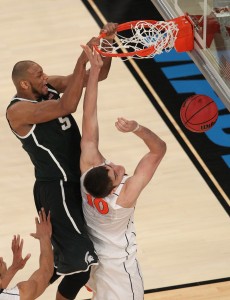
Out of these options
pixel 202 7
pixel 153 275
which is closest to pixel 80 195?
pixel 153 275

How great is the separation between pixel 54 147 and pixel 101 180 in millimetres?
600

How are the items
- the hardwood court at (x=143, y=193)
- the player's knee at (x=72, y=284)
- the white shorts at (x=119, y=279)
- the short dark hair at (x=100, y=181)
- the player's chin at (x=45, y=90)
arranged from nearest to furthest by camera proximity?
1. the short dark hair at (x=100, y=181)
2. the player's chin at (x=45, y=90)
3. the white shorts at (x=119, y=279)
4. the player's knee at (x=72, y=284)
5. the hardwood court at (x=143, y=193)

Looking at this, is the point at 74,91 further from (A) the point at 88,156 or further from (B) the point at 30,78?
(A) the point at 88,156

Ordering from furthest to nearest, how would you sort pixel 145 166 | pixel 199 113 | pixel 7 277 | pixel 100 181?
pixel 199 113 → pixel 145 166 → pixel 100 181 → pixel 7 277

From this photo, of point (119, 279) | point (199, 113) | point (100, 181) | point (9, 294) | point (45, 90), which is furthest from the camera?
point (199, 113)

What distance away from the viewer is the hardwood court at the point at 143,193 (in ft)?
34.1

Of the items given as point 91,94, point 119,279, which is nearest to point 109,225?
point 119,279

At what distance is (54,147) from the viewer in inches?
346

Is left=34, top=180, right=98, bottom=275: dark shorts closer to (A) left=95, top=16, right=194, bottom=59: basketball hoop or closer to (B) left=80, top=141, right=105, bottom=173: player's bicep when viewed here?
(B) left=80, top=141, right=105, bottom=173: player's bicep

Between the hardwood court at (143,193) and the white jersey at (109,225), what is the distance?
4.31ft

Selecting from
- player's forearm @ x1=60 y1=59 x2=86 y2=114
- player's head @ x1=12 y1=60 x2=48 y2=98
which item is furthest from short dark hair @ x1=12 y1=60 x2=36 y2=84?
player's forearm @ x1=60 y1=59 x2=86 y2=114

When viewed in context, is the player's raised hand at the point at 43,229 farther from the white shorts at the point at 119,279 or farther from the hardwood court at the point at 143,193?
the hardwood court at the point at 143,193

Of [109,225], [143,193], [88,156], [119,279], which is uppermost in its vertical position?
[88,156]

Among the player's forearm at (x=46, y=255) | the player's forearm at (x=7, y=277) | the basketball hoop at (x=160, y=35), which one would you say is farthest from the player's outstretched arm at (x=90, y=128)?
the player's forearm at (x=7, y=277)
